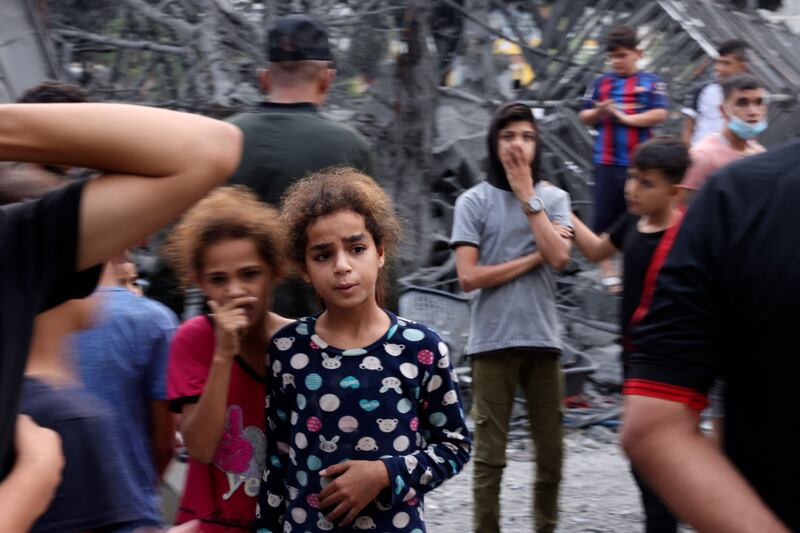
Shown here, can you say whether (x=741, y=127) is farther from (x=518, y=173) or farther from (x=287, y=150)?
(x=287, y=150)

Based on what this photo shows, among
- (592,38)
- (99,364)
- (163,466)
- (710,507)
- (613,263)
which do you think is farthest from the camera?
(592,38)

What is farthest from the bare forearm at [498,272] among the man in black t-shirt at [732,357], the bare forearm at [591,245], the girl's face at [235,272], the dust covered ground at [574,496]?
the man in black t-shirt at [732,357]

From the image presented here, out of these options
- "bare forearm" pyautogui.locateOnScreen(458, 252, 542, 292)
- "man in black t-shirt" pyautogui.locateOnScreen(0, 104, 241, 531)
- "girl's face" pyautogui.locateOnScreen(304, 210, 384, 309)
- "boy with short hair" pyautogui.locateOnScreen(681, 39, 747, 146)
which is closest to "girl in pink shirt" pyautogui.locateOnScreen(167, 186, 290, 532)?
"girl's face" pyautogui.locateOnScreen(304, 210, 384, 309)

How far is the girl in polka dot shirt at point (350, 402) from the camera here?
2783mm

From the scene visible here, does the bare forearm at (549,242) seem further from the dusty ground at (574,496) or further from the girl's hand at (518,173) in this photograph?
the dusty ground at (574,496)

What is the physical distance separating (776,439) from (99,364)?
68.7 inches

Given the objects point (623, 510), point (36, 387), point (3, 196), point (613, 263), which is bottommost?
point (623, 510)

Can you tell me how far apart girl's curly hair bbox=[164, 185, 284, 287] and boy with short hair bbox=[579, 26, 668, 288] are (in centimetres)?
523

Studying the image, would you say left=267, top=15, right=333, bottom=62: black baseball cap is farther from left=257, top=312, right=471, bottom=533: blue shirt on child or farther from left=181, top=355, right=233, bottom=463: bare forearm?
left=181, top=355, right=233, bottom=463: bare forearm

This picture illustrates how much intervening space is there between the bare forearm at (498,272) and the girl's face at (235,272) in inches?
76.2

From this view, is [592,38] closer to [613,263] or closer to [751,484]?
[613,263]

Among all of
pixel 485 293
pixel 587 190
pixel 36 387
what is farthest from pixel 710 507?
pixel 587 190

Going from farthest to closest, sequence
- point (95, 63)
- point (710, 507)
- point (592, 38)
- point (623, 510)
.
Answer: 1. point (592, 38)
2. point (95, 63)
3. point (623, 510)
4. point (710, 507)

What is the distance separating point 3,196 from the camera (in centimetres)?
205
